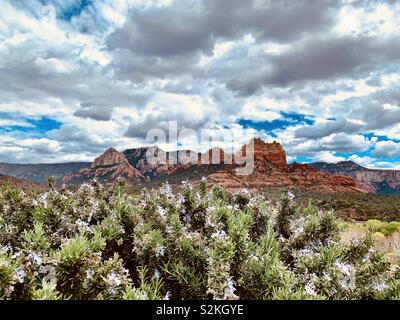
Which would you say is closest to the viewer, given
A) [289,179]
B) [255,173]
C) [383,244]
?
[383,244]

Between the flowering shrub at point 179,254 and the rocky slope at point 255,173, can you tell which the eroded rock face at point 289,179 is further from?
the flowering shrub at point 179,254

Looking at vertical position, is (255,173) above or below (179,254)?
above

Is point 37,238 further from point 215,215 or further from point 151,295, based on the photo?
point 215,215

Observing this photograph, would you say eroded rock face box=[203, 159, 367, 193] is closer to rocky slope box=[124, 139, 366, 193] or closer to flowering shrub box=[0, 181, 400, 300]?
rocky slope box=[124, 139, 366, 193]

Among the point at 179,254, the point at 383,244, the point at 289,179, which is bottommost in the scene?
the point at 383,244

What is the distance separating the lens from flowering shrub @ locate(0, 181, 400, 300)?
107 inches

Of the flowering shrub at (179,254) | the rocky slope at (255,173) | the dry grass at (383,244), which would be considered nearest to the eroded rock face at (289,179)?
the rocky slope at (255,173)

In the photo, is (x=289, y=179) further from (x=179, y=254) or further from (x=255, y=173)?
(x=179, y=254)

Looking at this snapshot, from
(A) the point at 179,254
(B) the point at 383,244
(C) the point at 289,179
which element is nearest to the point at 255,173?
(C) the point at 289,179

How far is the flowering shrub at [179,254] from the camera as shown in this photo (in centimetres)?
273

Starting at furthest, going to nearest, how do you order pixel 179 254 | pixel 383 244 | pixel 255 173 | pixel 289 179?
pixel 289 179 → pixel 255 173 → pixel 383 244 → pixel 179 254

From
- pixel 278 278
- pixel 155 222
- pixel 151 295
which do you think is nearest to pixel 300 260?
pixel 278 278

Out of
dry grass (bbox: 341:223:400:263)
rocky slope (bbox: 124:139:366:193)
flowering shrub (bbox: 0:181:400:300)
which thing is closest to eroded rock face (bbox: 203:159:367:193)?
rocky slope (bbox: 124:139:366:193)

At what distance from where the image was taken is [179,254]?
367 centimetres
